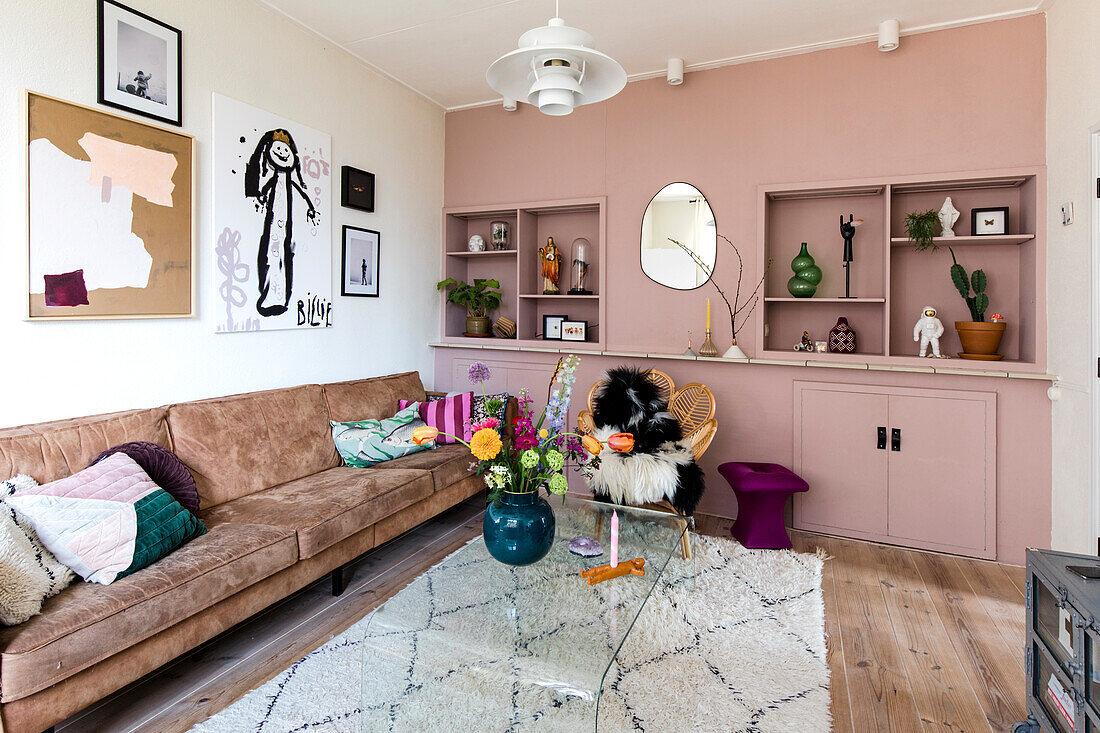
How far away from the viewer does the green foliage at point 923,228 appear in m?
3.38

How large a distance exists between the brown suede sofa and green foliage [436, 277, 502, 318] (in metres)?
1.15

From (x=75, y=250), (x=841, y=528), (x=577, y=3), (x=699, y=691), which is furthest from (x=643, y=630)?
(x=577, y=3)

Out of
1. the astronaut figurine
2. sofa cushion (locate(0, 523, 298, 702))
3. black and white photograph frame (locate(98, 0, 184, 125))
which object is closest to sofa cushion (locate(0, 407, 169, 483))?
sofa cushion (locate(0, 523, 298, 702))

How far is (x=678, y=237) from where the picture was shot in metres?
4.07

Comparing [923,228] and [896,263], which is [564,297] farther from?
[923,228]

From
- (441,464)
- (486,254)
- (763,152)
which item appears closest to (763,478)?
(441,464)

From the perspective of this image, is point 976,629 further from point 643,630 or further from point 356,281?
point 356,281

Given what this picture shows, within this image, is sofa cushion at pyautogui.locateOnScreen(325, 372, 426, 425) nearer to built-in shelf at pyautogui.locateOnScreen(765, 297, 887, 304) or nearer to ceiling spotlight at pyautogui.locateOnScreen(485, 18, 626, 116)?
ceiling spotlight at pyautogui.locateOnScreen(485, 18, 626, 116)

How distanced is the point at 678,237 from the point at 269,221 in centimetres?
255

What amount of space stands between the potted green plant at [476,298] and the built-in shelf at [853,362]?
44 cm

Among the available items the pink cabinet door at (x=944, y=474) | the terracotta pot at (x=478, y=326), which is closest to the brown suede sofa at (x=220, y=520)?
the terracotta pot at (x=478, y=326)

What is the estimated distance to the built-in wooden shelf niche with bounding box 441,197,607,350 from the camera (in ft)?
14.5

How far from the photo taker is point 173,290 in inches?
109

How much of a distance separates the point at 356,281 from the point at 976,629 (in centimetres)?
377
